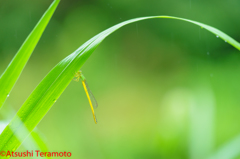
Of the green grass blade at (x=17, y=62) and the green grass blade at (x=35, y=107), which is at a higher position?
the green grass blade at (x=17, y=62)

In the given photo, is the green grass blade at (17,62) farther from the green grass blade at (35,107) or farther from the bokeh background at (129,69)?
the bokeh background at (129,69)

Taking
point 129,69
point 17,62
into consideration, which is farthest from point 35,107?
point 129,69

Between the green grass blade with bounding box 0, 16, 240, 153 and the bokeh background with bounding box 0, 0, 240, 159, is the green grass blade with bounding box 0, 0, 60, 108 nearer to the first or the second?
the green grass blade with bounding box 0, 16, 240, 153

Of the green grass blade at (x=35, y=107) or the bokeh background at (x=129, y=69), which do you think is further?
the bokeh background at (x=129, y=69)

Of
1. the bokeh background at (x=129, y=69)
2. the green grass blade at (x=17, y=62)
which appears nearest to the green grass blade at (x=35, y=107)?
the green grass blade at (x=17, y=62)

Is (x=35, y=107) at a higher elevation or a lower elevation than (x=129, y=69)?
lower

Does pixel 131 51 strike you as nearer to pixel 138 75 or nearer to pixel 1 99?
pixel 138 75

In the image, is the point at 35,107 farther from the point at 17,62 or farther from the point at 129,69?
the point at 129,69

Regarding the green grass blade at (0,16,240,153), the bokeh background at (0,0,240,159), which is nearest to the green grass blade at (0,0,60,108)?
the green grass blade at (0,16,240,153)

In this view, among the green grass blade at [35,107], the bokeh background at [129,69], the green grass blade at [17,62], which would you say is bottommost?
the green grass blade at [35,107]
